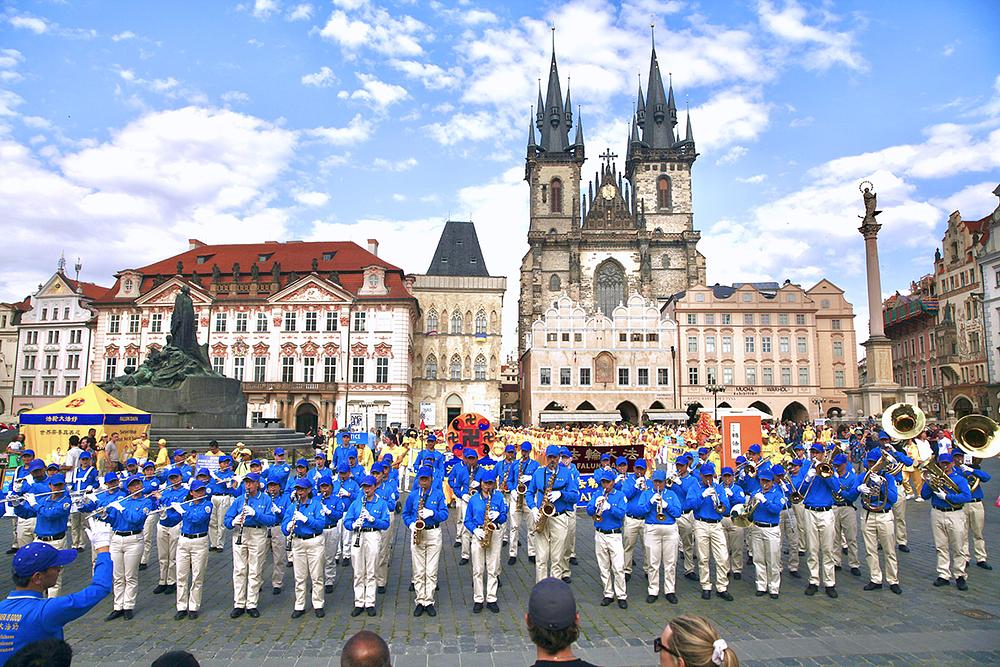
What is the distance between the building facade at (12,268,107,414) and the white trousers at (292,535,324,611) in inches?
2056

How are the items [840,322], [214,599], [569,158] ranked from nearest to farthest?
[214,599], [840,322], [569,158]

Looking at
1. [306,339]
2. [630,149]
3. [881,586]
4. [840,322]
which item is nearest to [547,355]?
[306,339]

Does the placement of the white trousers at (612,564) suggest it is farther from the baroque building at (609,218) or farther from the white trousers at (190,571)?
the baroque building at (609,218)

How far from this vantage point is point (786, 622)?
7.57 meters

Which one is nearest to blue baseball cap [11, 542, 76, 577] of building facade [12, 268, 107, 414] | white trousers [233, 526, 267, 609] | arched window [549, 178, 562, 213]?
white trousers [233, 526, 267, 609]

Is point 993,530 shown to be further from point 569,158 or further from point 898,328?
point 569,158

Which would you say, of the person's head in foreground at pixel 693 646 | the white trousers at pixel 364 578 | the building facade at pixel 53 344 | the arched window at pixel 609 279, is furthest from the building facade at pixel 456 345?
the person's head in foreground at pixel 693 646

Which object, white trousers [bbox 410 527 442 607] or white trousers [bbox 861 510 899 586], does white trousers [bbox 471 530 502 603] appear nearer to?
white trousers [bbox 410 527 442 607]

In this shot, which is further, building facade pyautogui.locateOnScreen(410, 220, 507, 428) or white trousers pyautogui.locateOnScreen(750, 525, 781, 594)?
building facade pyautogui.locateOnScreen(410, 220, 507, 428)

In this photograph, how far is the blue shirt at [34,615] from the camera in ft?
12.3

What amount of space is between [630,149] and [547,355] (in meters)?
37.8

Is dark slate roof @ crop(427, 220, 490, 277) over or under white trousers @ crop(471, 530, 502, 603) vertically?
over

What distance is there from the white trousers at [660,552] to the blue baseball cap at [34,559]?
22.1ft

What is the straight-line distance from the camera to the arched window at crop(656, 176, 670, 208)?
73875mm
